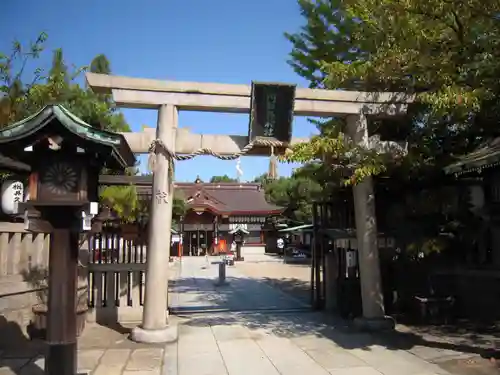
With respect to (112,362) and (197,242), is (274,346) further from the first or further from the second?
(197,242)

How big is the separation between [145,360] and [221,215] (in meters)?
33.5

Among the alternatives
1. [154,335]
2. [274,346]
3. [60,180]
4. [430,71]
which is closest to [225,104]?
[430,71]

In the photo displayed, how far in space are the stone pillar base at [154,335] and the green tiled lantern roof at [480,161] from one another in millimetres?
6038

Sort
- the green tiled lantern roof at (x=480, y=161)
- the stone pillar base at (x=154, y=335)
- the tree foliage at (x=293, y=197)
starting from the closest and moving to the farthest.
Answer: the green tiled lantern roof at (x=480, y=161) < the stone pillar base at (x=154, y=335) < the tree foliage at (x=293, y=197)

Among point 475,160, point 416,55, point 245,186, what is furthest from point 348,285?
point 245,186

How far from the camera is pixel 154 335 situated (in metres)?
7.58

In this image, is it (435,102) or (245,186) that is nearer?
(435,102)

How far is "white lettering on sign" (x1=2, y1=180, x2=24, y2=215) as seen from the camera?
7.71 metres

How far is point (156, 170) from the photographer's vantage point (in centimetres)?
797

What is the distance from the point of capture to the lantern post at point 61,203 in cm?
483

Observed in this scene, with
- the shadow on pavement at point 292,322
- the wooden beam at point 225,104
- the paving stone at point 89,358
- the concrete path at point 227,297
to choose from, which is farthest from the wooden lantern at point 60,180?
the concrete path at point 227,297

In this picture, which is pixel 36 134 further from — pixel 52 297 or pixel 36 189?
pixel 52 297

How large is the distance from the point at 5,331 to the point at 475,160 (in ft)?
28.6

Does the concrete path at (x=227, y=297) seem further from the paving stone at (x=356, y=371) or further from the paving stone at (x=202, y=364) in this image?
the paving stone at (x=356, y=371)
